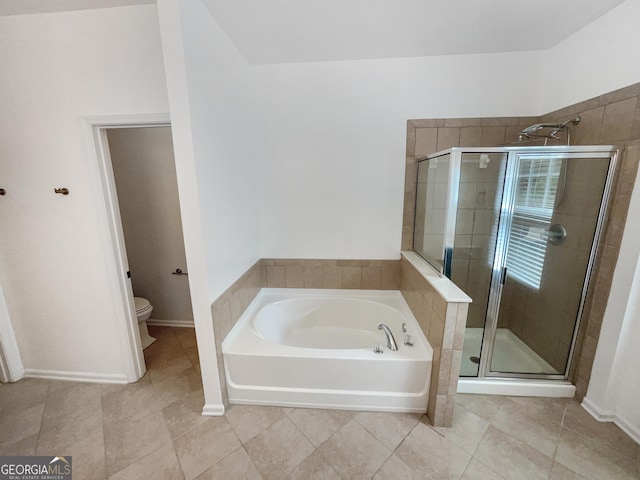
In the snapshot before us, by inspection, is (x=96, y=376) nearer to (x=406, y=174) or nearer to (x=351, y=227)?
(x=351, y=227)

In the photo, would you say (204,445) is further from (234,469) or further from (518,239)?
(518,239)

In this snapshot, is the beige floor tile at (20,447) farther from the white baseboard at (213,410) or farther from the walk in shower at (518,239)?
the walk in shower at (518,239)

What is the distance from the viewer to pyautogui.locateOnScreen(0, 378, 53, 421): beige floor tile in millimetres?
1637

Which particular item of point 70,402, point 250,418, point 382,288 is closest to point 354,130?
point 382,288

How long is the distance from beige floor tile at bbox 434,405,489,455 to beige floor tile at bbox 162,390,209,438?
1.50 m

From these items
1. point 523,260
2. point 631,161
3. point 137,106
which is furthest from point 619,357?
point 137,106

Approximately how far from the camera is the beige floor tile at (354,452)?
1262 mm

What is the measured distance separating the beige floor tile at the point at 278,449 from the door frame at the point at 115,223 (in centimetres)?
114

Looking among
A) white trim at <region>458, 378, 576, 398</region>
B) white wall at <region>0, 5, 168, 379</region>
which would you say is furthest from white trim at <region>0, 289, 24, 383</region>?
white trim at <region>458, 378, 576, 398</region>

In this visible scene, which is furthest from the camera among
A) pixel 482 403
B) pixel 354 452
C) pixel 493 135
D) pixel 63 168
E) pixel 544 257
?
pixel 493 135

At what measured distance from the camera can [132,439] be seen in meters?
1.43

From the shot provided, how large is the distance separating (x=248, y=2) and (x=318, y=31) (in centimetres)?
49

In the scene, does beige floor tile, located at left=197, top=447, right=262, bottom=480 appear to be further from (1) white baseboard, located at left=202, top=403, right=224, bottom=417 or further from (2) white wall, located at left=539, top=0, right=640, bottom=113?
(2) white wall, located at left=539, top=0, right=640, bottom=113

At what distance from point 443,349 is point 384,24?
2.04 m
